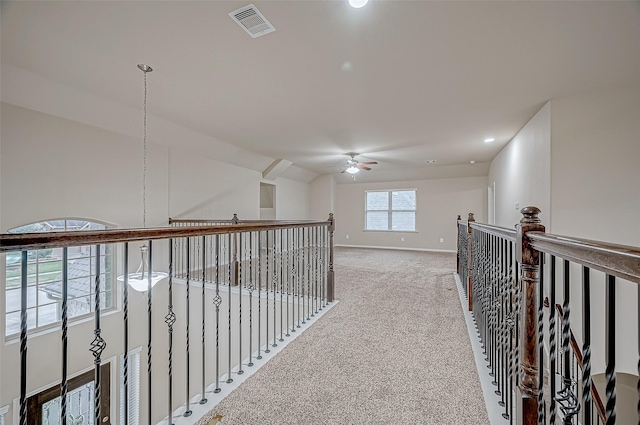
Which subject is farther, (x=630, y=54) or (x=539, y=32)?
(x=630, y=54)

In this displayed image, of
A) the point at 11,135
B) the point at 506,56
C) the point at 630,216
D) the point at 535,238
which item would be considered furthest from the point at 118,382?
the point at 630,216

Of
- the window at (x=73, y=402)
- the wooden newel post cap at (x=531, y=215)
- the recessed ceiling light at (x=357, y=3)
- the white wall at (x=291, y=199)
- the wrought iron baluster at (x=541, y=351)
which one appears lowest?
the window at (x=73, y=402)

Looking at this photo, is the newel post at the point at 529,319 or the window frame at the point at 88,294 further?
the window frame at the point at 88,294

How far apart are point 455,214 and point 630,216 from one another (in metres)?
5.46

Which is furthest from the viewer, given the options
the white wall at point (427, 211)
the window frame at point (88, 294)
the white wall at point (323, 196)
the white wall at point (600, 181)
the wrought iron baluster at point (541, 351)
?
the white wall at point (323, 196)

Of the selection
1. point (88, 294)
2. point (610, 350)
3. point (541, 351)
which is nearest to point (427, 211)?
point (541, 351)

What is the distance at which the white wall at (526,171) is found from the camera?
349cm

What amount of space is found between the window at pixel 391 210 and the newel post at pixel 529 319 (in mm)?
8164

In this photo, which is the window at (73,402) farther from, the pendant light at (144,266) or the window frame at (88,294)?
the pendant light at (144,266)

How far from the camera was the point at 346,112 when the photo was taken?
3.88m

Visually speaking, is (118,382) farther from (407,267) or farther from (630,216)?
(630,216)

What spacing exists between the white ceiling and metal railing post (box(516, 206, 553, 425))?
172 centimetres

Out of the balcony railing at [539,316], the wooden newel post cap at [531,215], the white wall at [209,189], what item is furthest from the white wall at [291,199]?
the wooden newel post cap at [531,215]

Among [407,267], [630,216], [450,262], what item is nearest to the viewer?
[630,216]
